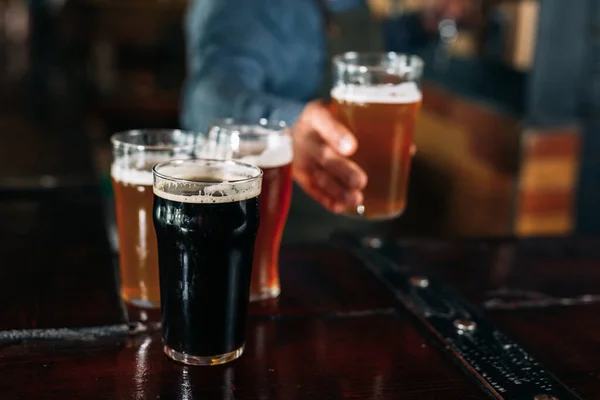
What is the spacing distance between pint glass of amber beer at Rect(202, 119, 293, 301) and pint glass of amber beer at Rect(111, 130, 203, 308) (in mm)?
51

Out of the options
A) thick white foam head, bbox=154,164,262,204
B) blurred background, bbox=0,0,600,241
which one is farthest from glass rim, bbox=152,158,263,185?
blurred background, bbox=0,0,600,241

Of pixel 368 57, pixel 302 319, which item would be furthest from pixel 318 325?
pixel 368 57

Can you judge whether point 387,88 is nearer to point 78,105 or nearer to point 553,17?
point 553,17

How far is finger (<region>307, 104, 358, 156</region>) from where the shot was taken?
4.14 ft

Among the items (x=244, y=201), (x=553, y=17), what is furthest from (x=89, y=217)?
(x=553, y=17)

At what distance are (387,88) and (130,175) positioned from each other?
470 millimetres

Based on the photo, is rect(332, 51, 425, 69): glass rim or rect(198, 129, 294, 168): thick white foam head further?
rect(332, 51, 425, 69): glass rim

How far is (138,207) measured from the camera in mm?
1120

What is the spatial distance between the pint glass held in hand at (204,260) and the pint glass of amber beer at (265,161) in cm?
15

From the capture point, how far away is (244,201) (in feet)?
3.11

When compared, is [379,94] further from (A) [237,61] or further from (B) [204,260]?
(A) [237,61]

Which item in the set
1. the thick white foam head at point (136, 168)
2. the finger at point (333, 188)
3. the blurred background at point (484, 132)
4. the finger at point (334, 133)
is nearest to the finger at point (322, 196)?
the finger at point (333, 188)

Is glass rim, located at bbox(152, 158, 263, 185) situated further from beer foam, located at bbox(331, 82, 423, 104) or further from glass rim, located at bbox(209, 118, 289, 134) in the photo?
beer foam, located at bbox(331, 82, 423, 104)

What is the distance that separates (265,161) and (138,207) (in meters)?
0.21
